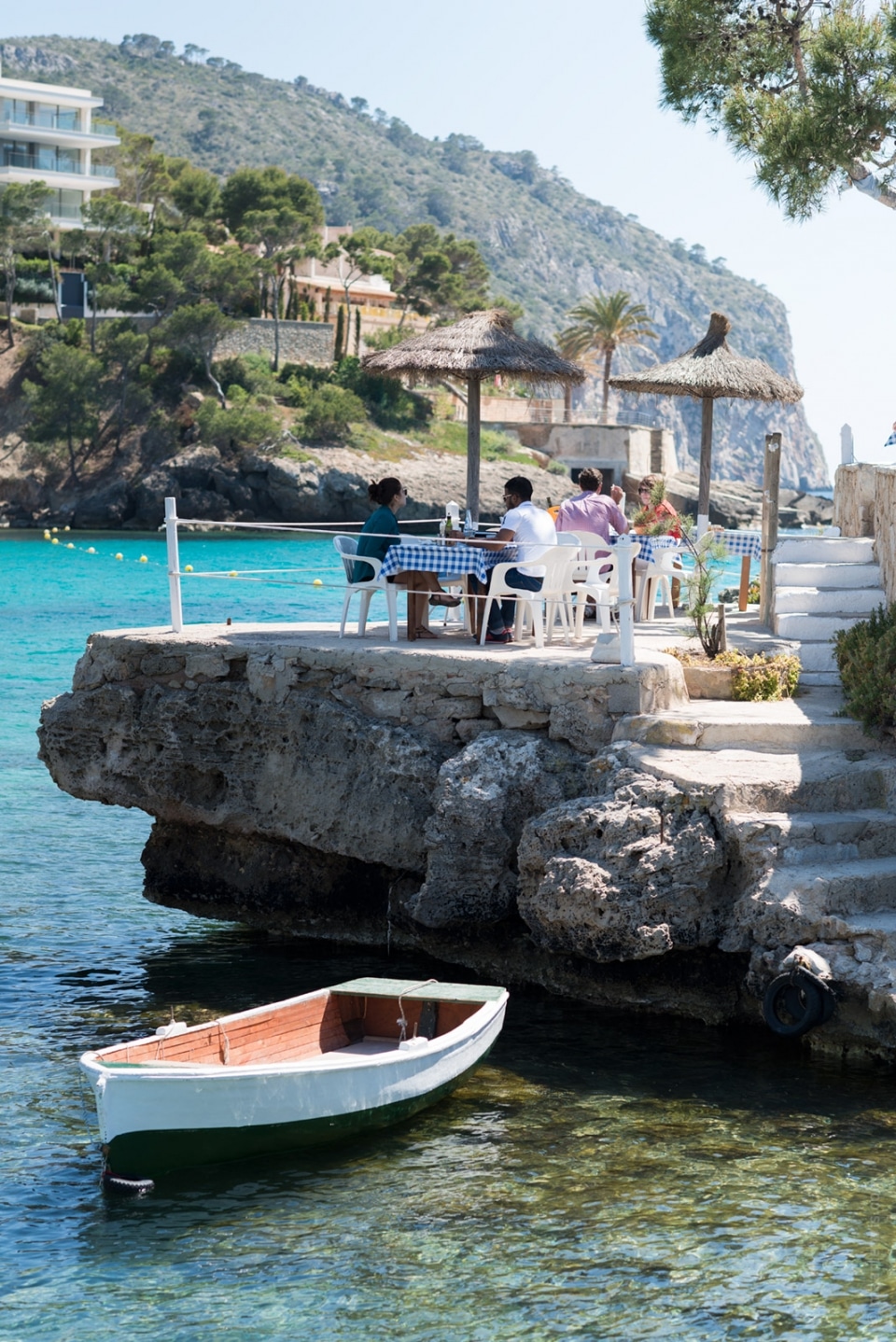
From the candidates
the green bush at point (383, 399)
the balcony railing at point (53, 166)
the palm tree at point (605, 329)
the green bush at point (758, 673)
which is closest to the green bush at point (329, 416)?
the green bush at point (383, 399)

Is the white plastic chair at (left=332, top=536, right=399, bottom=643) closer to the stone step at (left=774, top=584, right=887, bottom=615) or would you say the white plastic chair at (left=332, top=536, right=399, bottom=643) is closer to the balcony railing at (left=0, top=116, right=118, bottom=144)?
the stone step at (left=774, top=584, right=887, bottom=615)

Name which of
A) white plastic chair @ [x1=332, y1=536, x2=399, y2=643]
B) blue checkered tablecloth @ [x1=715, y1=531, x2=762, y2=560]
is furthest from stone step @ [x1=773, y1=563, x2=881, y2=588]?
white plastic chair @ [x1=332, y1=536, x2=399, y2=643]

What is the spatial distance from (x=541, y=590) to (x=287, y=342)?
64666mm

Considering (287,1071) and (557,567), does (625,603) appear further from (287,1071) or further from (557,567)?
(287,1071)

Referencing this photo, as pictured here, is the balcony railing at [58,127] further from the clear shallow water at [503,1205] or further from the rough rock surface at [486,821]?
the rough rock surface at [486,821]

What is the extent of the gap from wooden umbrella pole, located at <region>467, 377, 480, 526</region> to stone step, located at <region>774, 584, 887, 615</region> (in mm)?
3984

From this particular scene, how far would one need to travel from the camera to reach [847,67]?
42.3 ft

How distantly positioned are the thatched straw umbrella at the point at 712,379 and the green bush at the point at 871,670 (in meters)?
6.64

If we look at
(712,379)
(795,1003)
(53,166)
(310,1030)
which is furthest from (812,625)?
(53,166)

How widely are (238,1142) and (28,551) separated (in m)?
47.7


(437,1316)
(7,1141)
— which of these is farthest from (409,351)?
(437,1316)

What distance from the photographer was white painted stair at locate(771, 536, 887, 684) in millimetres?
11789

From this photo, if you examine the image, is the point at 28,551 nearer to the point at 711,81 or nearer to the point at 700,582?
the point at 711,81

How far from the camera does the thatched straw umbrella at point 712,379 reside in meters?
18.0
